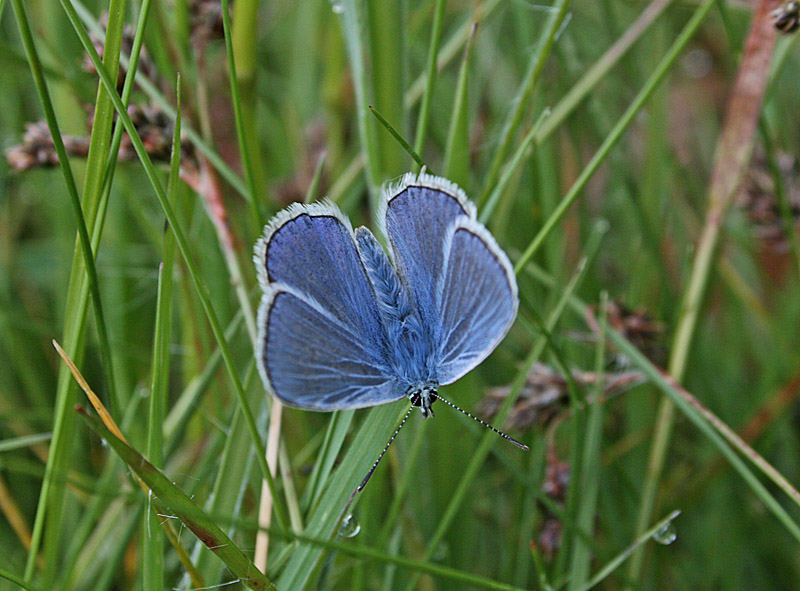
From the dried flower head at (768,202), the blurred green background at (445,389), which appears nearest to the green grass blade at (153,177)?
the blurred green background at (445,389)

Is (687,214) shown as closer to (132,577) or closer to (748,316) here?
(748,316)

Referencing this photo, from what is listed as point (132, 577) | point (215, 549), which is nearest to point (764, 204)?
point (215, 549)

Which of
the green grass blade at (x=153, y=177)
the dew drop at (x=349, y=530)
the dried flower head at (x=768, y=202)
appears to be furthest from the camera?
the dried flower head at (x=768, y=202)

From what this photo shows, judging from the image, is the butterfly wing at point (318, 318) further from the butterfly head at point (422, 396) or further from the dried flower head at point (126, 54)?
the dried flower head at point (126, 54)

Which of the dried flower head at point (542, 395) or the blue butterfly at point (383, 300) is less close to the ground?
the blue butterfly at point (383, 300)

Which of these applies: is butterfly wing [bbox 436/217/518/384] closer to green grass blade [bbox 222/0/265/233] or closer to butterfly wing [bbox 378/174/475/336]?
butterfly wing [bbox 378/174/475/336]

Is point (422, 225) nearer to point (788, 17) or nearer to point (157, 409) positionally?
point (157, 409)

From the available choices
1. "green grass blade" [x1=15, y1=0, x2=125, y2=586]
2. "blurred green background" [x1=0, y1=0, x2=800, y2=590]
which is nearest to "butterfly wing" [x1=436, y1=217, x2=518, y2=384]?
"blurred green background" [x1=0, y1=0, x2=800, y2=590]
